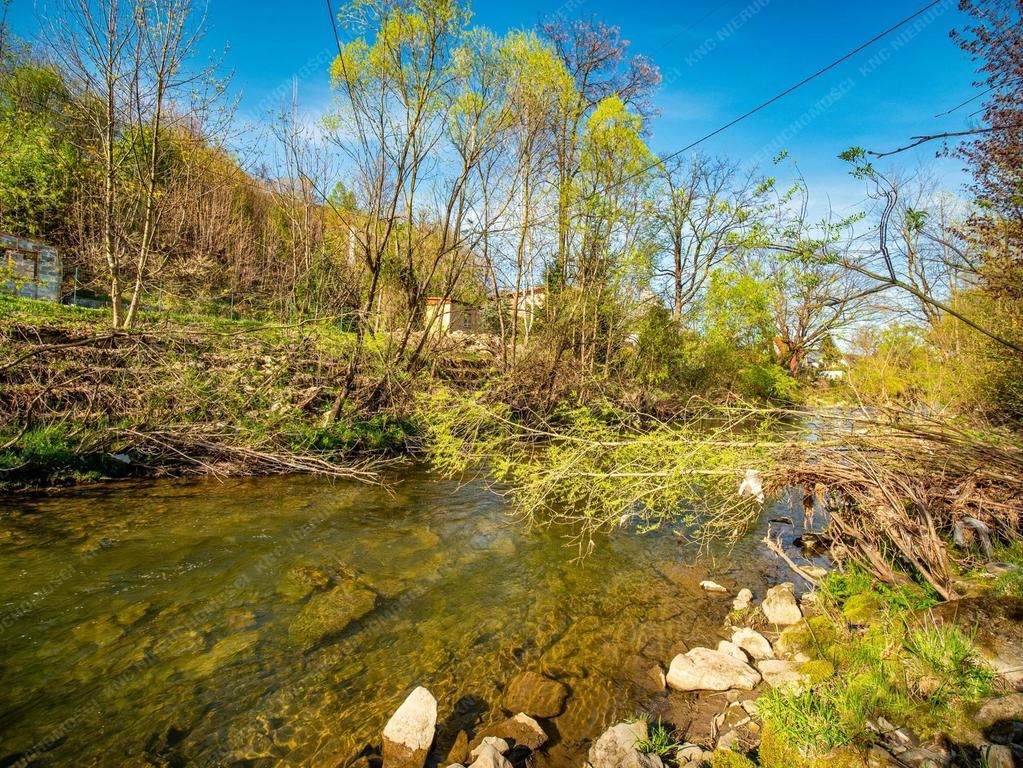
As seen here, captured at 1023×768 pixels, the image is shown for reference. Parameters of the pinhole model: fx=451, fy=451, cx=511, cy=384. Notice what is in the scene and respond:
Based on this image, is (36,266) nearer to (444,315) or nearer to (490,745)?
(444,315)

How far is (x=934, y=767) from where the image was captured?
6.05 ft

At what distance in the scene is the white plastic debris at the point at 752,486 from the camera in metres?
4.09

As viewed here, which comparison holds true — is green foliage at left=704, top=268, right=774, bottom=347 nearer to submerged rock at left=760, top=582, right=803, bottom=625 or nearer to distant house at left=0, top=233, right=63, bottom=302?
submerged rock at left=760, top=582, right=803, bottom=625

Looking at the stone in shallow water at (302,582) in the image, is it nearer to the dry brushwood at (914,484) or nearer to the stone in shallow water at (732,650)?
the stone in shallow water at (732,650)

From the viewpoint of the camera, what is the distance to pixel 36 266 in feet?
45.7

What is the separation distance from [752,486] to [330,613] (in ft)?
13.6

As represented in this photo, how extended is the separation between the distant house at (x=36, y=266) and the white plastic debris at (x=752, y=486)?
18900 millimetres

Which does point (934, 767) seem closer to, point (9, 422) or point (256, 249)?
point (9, 422)

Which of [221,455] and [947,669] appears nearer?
[947,669]

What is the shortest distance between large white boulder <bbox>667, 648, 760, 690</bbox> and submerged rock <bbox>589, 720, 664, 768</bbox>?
725 millimetres

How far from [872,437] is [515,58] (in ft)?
38.0

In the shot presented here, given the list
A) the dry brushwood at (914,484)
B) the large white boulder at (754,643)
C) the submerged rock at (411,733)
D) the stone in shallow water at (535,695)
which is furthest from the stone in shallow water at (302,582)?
the dry brushwood at (914,484)

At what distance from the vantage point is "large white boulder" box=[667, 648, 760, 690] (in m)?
3.41

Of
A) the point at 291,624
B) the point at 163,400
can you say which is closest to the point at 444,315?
the point at 163,400
